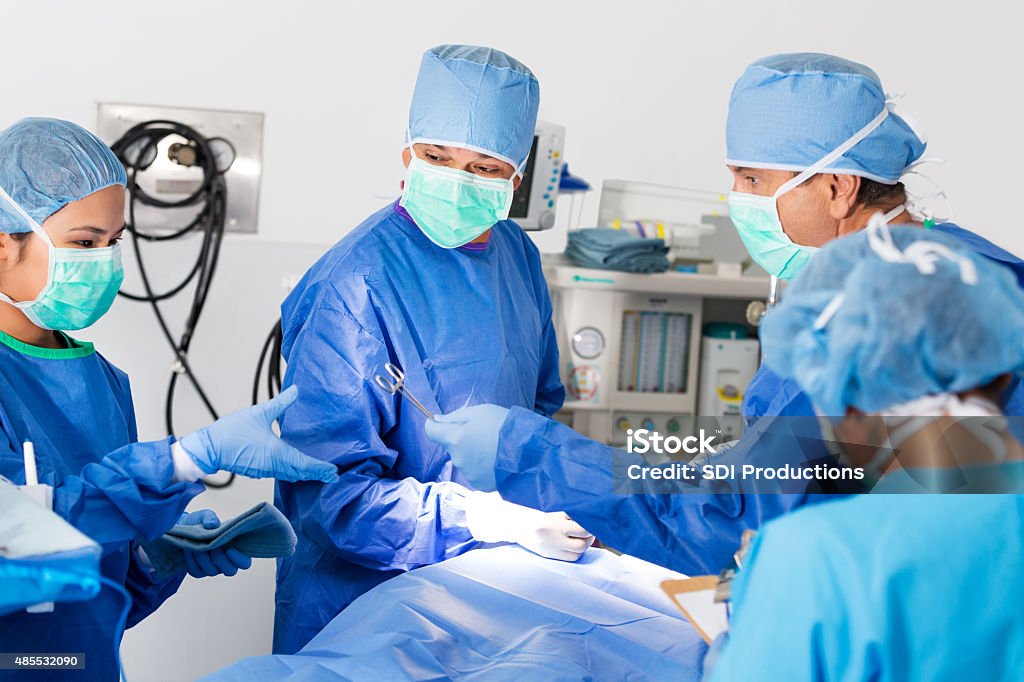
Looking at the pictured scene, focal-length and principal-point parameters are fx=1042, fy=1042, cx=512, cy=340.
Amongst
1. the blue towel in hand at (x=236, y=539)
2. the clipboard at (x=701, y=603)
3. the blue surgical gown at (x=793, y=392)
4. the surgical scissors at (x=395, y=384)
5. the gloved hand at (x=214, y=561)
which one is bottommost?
the gloved hand at (x=214, y=561)

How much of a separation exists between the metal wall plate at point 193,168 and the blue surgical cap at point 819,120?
1.79m

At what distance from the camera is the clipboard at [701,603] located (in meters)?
1.12

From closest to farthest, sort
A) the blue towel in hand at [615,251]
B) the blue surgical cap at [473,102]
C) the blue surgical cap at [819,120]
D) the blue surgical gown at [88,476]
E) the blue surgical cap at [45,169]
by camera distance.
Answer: the blue surgical gown at [88,476]
the blue surgical cap at [45,169]
the blue surgical cap at [819,120]
the blue surgical cap at [473,102]
the blue towel in hand at [615,251]

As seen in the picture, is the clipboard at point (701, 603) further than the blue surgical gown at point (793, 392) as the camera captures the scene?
No

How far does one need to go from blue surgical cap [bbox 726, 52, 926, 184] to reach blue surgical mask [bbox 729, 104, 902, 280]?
0.03 m

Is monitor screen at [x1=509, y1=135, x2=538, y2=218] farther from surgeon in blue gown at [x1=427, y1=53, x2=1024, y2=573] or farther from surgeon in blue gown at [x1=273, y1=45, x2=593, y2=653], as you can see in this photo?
surgeon in blue gown at [x1=427, y1=53, x2=1024, y2=573]

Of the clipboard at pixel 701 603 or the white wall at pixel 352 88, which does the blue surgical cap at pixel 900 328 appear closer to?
the clipboard at pixel 701 603

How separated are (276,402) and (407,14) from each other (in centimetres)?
204

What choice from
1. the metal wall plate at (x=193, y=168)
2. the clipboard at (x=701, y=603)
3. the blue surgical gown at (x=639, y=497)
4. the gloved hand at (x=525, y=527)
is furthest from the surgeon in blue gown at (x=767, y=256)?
the metal wall plate at (x=193, y=168)

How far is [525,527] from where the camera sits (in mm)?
1621

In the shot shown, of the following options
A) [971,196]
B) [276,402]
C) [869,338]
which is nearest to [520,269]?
[276,402]

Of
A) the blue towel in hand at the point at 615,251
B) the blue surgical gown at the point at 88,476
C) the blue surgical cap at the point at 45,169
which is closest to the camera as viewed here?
the blue surgical gown at the point at 88,476

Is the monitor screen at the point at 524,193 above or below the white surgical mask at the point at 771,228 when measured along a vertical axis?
above

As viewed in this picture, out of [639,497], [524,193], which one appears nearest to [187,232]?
[524,193]
